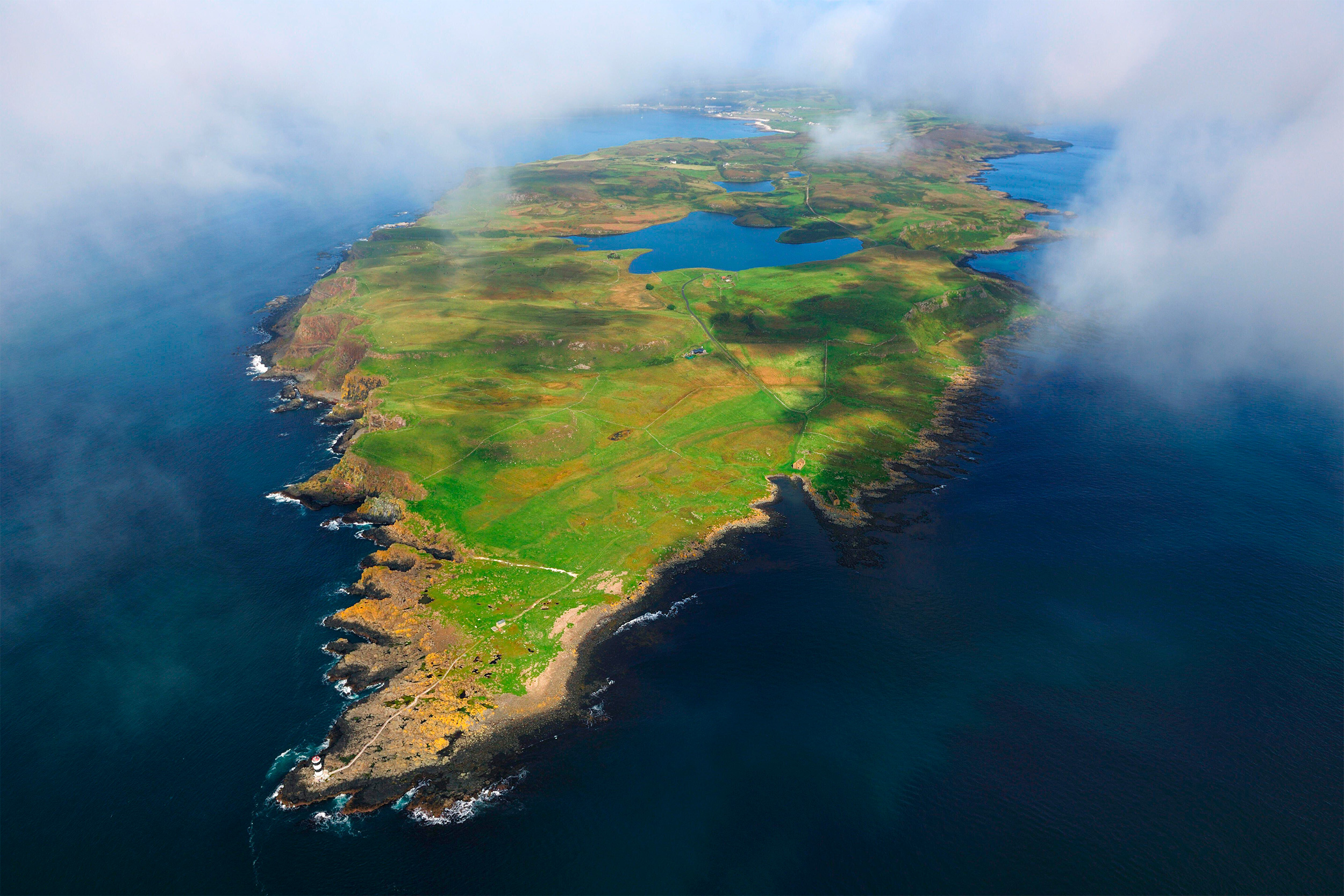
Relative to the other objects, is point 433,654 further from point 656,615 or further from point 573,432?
point 573,432

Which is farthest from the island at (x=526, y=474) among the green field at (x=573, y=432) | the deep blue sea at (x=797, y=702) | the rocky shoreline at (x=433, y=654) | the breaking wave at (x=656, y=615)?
the deep blue sea at (x=797, y=702)

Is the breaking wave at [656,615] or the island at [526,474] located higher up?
the island at [526,474]

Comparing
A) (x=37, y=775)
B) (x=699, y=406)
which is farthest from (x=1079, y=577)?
(x=37, y=775)

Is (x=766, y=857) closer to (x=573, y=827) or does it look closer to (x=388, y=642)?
(x=573, y=827)

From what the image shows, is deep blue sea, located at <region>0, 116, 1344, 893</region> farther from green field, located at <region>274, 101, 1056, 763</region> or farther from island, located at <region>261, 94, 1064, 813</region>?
green field, located at <region>274, 101, 1056, 763</region>

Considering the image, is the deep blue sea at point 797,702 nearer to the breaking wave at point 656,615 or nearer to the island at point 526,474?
the breaking wave at point 656,615

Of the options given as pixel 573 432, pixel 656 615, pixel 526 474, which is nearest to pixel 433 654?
pixel 656 615

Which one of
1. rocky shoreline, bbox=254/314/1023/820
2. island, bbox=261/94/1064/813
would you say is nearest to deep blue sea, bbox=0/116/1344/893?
rocky shoreline, bbox=254/314/1023/820

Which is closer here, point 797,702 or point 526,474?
point 797,702

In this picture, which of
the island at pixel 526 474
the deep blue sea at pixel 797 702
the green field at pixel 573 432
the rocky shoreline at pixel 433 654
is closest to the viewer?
the deep blue sea at pixel 797 702
